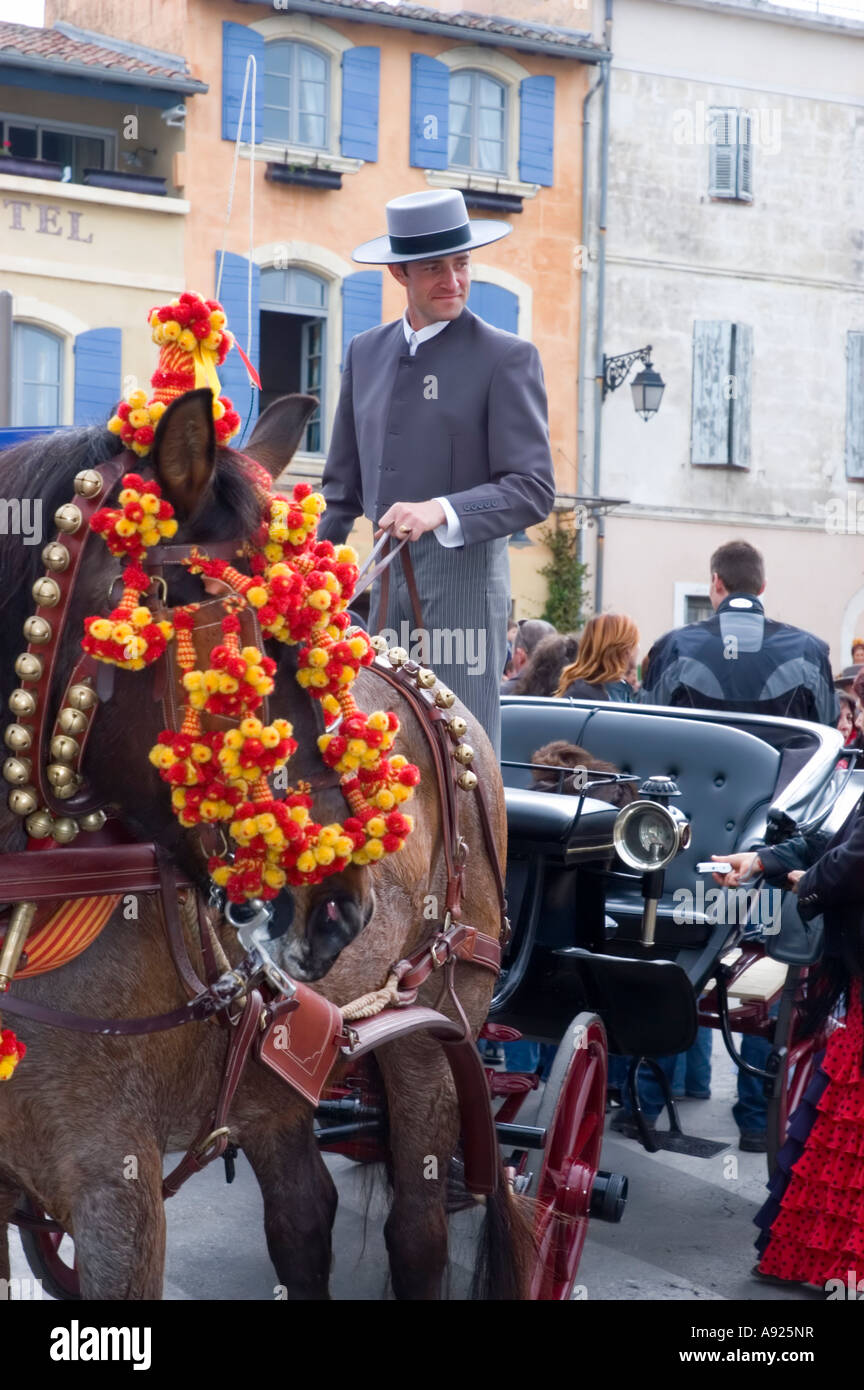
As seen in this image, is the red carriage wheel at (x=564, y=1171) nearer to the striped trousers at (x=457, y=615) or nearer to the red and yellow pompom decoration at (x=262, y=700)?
the striped trousers at (x=457, y=615)

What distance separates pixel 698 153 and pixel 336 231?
5012 mm

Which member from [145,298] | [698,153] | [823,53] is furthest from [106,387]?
[823,53]

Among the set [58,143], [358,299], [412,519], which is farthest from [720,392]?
[412,519]

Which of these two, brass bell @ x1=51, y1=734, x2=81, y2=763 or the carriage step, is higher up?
brass bell @ x1=51, y1=734, x2=81, y2=763

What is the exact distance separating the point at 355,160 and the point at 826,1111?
16392mm

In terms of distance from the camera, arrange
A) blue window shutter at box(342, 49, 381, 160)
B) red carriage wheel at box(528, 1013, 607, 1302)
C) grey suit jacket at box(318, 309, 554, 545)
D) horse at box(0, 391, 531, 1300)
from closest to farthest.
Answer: horse at box(0, 391, 531, 1300), grey suit jacket at box(318, 309, 554, 545), red carriage wheel at box(528, 1013, 607, 1302), blue window shutter at box(342, 49, 381, 160)

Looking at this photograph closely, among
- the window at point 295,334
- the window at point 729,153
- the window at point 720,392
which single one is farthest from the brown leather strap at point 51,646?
the window at point 729,153

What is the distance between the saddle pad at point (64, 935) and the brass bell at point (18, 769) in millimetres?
186

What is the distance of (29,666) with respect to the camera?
7.36ft

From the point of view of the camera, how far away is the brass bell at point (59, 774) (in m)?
2.25

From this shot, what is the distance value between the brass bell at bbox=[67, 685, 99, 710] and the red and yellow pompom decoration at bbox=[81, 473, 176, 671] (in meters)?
0.05

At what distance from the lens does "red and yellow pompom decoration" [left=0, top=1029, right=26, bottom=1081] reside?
220cm

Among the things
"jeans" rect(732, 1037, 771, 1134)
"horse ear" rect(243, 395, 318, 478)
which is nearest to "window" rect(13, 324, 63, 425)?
"jeans" rect(732, 1037, 771, 1134)

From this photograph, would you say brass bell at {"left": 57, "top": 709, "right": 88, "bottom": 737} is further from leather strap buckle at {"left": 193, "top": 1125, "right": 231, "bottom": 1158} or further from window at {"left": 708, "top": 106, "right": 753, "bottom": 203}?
window at {"left": 708, "top": 106, "right": 753, "bottom": 203}
